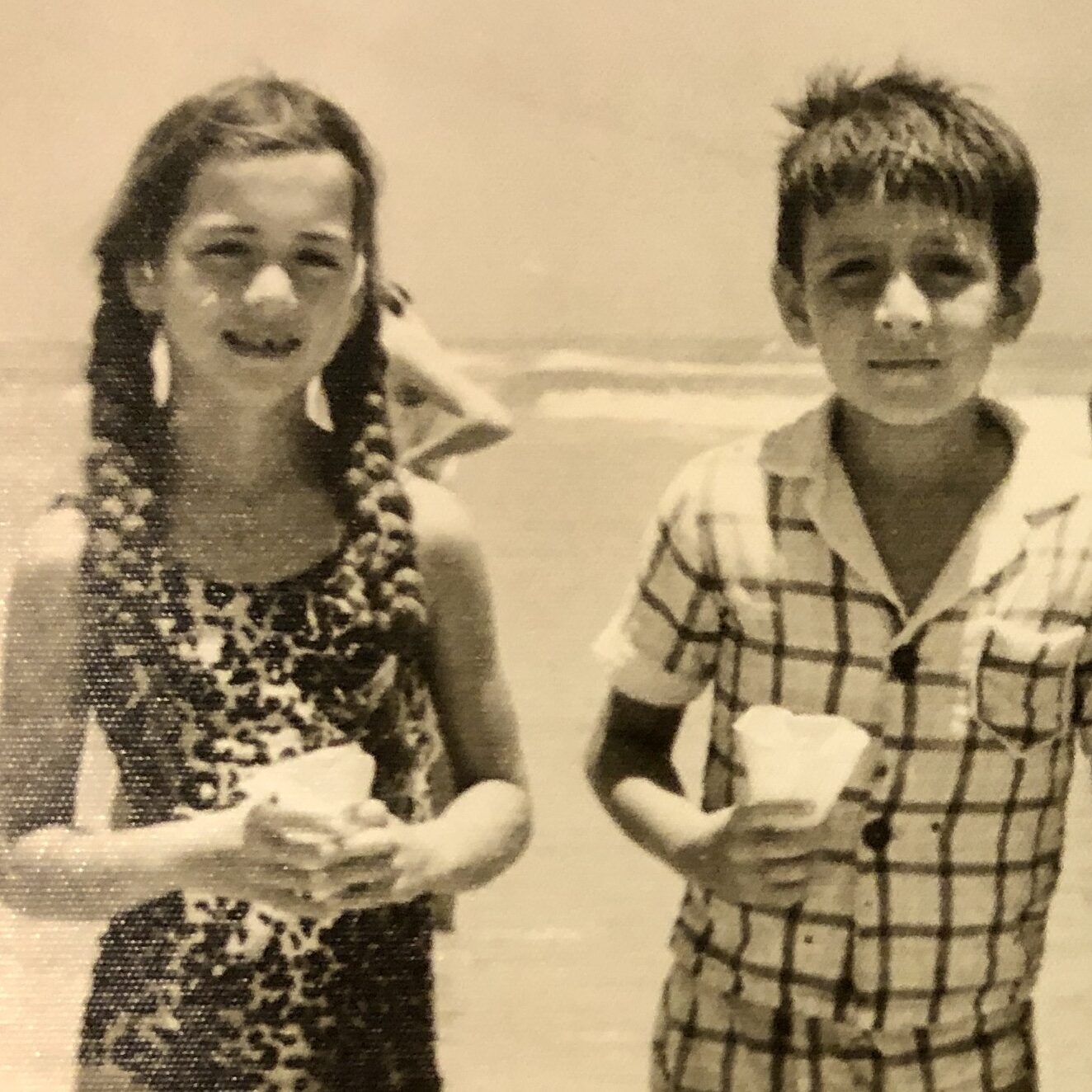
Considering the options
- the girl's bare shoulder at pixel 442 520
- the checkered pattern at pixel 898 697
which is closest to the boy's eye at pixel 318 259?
the girl's bare shoulder at pixel 442 520

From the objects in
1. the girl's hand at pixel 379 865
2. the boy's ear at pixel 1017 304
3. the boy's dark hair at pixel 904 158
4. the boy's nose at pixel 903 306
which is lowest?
the girl's hand at pixel 379 865

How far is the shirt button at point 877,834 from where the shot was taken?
1.66 feet

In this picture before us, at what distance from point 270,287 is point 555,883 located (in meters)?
0.34

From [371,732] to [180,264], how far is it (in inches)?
9.7

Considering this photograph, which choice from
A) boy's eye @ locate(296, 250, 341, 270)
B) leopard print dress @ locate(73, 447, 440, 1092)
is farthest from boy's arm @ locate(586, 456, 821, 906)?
boy's eye @ locate(296, 250, 341, 270)

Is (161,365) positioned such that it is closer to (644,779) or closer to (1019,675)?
(644,779)

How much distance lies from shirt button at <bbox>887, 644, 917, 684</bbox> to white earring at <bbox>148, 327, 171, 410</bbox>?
14.7 inches

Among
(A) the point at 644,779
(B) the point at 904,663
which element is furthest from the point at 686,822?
(B) the point at 904,663

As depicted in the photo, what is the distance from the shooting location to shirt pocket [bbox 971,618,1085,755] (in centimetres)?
50

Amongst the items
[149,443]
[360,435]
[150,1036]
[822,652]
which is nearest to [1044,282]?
[822,652]

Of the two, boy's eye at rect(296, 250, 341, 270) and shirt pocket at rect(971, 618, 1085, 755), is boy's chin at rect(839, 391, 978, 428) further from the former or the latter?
boy's eye at rect(296, 250, 341, 270)

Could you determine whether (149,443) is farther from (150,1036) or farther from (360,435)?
(150,1036)

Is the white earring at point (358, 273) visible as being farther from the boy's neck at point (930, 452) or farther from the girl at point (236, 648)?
the boy's neck at point (930, 452)

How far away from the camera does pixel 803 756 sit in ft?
1.60
